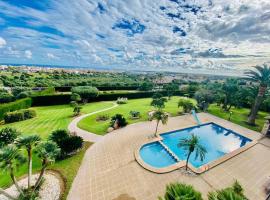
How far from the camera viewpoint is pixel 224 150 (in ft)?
61.2

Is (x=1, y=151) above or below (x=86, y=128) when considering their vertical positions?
above

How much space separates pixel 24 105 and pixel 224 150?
3862cm

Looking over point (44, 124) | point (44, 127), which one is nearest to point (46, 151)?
point (44, 127)

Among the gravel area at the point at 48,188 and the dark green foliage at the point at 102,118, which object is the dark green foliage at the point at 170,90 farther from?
the gravel area at the point at 48,188

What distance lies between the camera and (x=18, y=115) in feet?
84.1

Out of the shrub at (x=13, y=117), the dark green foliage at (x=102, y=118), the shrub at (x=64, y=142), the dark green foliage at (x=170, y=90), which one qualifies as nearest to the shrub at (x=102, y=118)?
the dark green foliage at (x=102, y=118)

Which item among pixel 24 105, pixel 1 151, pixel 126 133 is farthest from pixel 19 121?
pixel 1 151

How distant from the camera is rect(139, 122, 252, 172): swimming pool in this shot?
15477 mm

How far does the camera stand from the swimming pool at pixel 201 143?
50.8ft

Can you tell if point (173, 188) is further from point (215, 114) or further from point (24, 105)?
point (24, 105)

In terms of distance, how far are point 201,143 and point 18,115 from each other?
3084 centimetres

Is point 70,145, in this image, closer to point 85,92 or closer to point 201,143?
point 201,143

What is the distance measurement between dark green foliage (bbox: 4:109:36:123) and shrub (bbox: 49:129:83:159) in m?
16.5

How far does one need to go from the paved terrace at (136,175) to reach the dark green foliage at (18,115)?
1765 cm
